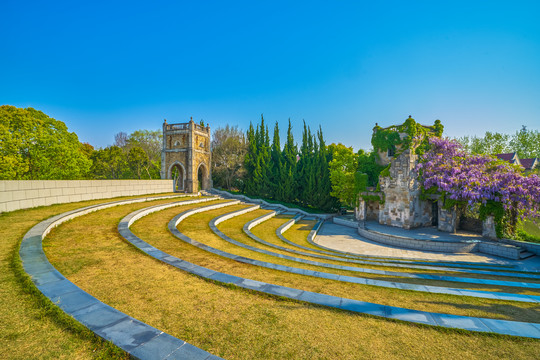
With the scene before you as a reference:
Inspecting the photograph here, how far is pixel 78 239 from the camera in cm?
823

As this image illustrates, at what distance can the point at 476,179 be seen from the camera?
18.6 meters

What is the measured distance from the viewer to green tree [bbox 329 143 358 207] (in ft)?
91.1

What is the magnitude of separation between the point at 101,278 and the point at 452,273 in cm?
1216

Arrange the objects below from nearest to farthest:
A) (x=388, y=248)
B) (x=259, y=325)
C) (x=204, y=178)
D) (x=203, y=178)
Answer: (x=259, y=325) → (x=388, y=248) → (x=204, y=178) → (x=203, y=178)

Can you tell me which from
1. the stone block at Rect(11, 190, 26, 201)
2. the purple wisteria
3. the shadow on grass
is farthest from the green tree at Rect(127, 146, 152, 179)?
the shadow on grass

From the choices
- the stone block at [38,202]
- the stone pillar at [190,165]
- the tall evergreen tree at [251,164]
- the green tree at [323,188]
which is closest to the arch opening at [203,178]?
the stone pillar at [190,165]

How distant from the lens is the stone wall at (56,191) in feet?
38.1

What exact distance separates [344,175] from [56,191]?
2635cm

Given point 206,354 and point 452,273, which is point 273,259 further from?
point 452,273

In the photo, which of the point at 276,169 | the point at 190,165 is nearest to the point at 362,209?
the point at 276,169

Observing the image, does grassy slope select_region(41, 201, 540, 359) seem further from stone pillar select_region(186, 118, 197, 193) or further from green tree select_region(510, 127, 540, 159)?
green tree select_region(510, 127, 540, 159)

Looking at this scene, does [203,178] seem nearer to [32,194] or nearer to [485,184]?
[32,194]

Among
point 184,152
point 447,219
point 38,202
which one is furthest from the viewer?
point 184,152

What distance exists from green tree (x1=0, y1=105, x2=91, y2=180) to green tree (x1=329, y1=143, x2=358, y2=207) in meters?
30.1
